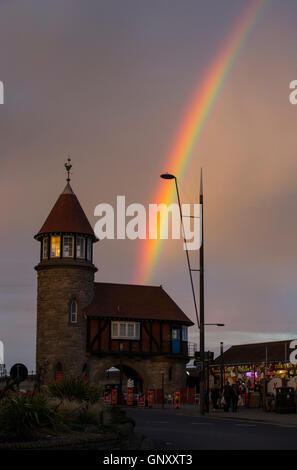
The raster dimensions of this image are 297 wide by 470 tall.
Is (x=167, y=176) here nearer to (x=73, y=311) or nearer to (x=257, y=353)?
(x=73, y=311)

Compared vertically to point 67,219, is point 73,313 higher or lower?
lower

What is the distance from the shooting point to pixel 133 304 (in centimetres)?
6775

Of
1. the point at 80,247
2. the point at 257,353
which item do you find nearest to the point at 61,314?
the point at 80,247

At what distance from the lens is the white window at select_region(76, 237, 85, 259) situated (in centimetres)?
6294

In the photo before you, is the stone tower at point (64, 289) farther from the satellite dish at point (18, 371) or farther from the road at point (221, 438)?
the satellite dish at point (18, 371)

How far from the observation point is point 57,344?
201 ft

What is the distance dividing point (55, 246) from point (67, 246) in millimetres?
1031

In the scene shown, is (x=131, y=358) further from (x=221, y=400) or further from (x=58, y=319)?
(x=221, y=400)

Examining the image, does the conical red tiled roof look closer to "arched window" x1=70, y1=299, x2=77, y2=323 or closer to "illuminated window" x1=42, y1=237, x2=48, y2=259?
"illuminated window" x1=42, y1=237, x2=48, y2=259

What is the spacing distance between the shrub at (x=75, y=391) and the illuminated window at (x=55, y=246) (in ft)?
127

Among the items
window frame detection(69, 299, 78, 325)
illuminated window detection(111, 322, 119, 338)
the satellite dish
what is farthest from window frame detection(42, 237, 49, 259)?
the satellite dish

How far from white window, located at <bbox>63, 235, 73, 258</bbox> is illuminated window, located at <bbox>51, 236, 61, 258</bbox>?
0.51 m
